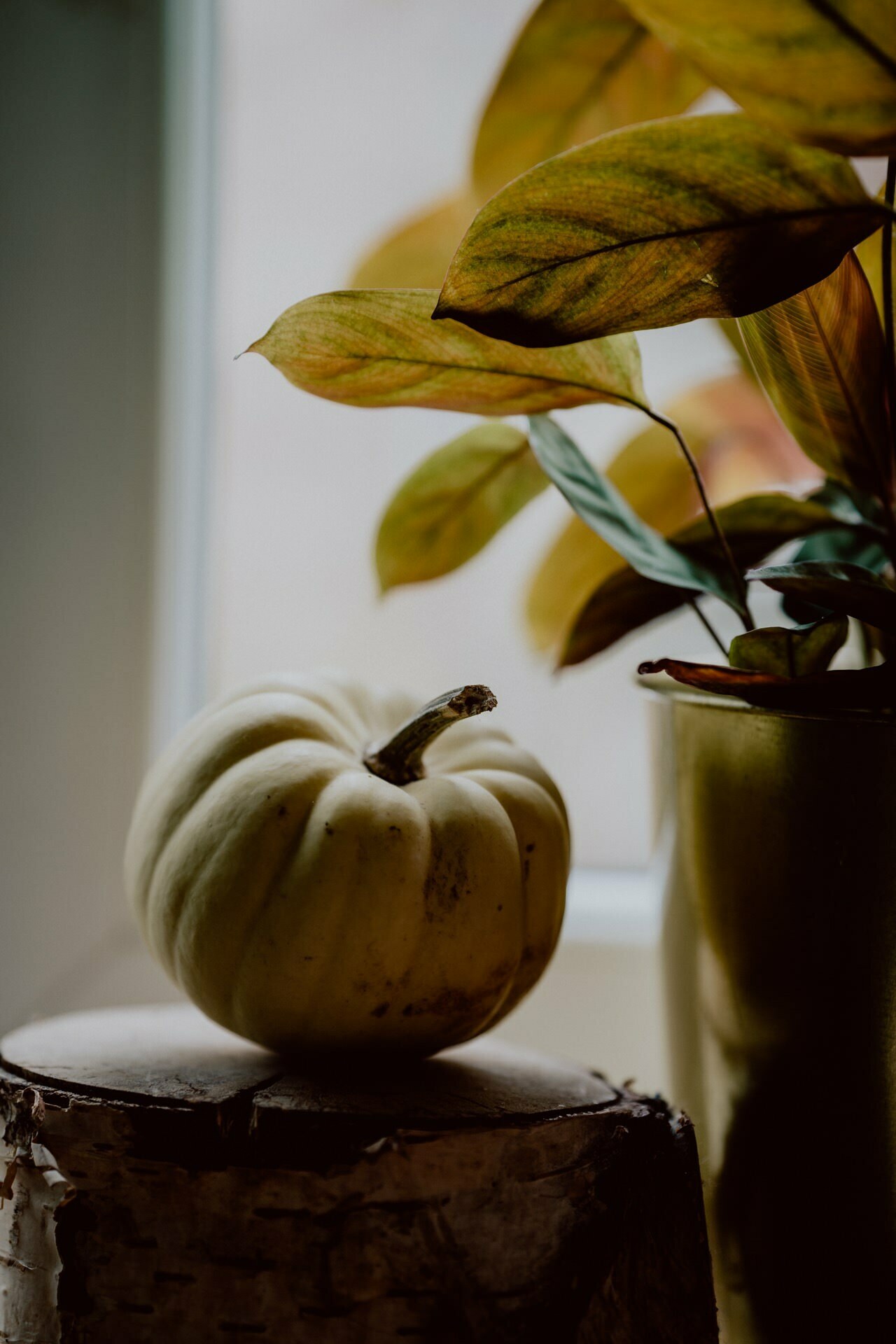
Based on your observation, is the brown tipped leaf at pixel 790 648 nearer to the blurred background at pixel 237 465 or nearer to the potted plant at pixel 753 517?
the potted plant at pixel 753 517

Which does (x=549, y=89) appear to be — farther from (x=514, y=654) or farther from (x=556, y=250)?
(x=514, y=654)

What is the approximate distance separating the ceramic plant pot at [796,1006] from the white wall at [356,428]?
0.52 meters

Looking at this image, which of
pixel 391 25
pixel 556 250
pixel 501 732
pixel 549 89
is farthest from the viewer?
pixel 391 25

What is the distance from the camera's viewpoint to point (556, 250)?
44 centimetres

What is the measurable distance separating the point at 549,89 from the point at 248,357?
0.43 metres

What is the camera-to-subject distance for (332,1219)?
1.50 ft

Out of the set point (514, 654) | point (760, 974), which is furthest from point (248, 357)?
point (760, 974)

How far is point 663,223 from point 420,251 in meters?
0.47

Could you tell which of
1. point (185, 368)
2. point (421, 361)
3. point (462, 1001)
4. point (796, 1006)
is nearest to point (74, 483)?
point (185, 368)

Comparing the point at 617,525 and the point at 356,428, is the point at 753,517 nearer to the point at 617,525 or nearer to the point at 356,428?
the point at 617,525

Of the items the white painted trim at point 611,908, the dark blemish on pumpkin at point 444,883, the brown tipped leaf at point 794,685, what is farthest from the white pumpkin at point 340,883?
the white painted trim at point 611,908

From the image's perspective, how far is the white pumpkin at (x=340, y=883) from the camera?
0.49 meters

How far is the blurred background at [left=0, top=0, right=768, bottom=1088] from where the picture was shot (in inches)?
32.6

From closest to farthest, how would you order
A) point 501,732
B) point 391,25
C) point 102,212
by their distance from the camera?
1. point 501,732
2. point 102,212
3. point 391,25
